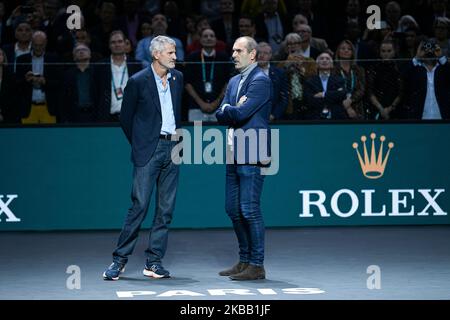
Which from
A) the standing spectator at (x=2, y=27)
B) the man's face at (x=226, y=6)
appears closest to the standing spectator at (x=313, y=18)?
the man's face at (x=226, y=6)

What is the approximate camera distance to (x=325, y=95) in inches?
591

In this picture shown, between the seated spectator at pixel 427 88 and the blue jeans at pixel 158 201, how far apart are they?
16.2 feet

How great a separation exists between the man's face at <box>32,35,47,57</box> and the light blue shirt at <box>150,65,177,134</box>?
4.62 m

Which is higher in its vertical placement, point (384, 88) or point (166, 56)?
point (166, 56)

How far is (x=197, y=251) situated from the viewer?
43.2 feet

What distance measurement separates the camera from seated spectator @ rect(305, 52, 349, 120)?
15.0 m

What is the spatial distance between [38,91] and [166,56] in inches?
167

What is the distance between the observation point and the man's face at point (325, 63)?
15.0m

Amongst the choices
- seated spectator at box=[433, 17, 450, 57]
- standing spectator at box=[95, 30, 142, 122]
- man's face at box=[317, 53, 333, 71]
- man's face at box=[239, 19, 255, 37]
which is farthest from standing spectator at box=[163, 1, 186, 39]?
seated spectator at box=[433, 17, 450, 57]

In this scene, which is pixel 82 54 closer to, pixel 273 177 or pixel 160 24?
pixel 160 24

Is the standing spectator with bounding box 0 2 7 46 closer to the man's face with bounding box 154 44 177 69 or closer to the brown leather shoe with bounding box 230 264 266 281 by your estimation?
the man's face with bounding box 154 44 177 69

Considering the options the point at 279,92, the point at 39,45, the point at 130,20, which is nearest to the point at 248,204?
the point at 279,92
